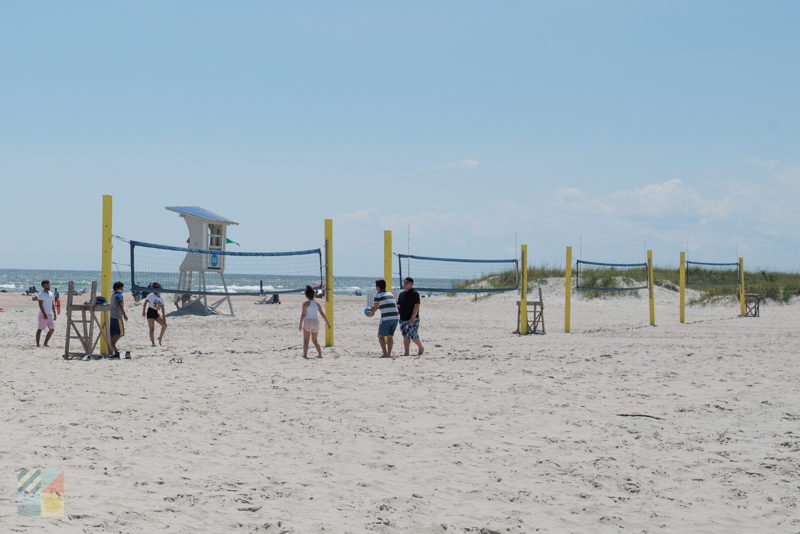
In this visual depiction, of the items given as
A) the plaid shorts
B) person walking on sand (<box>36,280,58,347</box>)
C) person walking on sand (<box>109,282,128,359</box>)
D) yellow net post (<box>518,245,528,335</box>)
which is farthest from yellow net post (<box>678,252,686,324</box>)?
person walking on sand (<box>36,280,58,347</box>)

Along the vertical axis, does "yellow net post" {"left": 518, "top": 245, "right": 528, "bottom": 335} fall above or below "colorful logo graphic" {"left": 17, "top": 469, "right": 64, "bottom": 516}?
above

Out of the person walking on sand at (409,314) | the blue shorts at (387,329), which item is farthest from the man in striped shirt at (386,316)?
the person walking on sand at (409,314)

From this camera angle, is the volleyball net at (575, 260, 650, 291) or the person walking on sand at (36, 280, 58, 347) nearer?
the person walking on sand at (36, 280, 58, 347)

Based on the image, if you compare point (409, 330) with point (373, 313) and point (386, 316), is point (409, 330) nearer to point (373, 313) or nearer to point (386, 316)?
point (386, 316)

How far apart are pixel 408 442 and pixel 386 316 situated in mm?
5335

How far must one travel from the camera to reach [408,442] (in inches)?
223

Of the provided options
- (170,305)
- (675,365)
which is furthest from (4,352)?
(170,305)

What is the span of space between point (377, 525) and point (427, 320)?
50.2ft

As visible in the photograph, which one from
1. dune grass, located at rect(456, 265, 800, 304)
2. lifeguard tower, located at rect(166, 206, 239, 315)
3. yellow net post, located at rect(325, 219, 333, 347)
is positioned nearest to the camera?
yellow net post, located at rect(325, 219, 333, 347)

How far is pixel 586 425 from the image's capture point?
6207mm

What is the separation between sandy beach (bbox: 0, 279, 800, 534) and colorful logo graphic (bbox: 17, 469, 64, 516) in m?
0.06

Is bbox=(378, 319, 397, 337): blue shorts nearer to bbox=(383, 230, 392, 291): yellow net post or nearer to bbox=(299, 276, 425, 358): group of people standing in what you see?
bbox=(299, 276, 425, 358): group of people standing

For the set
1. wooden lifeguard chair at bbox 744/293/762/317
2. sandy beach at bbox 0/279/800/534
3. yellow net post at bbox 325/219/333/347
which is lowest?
sandy beach at bbox 0/279/800/534

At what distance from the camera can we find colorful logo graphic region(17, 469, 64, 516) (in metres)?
3.87
